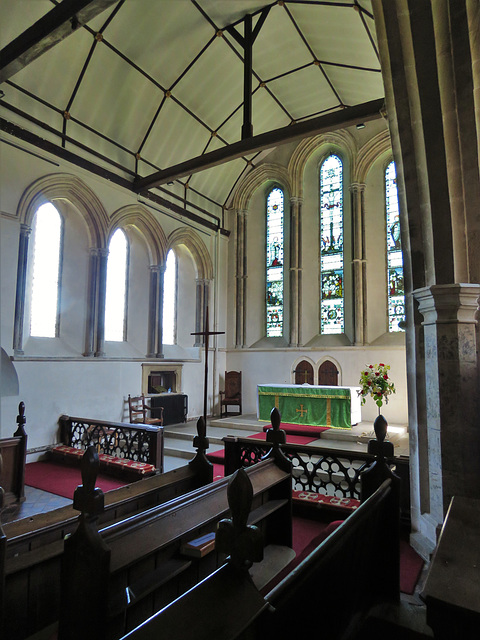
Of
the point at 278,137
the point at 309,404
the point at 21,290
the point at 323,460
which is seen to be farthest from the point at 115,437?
the point at 278,137

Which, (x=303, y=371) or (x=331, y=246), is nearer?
(x=303, y=371)

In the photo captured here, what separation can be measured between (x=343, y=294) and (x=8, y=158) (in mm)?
7247

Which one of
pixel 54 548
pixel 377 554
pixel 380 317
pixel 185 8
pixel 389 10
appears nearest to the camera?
pixel 54 548

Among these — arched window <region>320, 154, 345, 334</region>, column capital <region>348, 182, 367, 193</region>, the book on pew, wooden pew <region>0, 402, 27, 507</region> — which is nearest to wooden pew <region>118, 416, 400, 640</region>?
the book on pew

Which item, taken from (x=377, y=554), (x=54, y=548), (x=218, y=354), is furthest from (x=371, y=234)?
(x=54, y=548)

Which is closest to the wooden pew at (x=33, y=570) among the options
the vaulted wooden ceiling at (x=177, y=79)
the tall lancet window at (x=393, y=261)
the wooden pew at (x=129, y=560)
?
the wooden pew at (x=129, y=560)

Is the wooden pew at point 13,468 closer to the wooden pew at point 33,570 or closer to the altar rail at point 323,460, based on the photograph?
the altar rail at point 323,460

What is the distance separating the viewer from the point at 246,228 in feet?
37.5

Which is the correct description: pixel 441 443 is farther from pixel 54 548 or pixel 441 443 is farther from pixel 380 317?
pixel 380 317

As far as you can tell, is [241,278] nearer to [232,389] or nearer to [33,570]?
[232,389]

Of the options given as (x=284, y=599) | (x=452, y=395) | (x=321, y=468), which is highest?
(x=452, y=395)

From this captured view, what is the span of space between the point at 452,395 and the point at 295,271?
24.8ft

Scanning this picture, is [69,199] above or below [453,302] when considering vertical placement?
above

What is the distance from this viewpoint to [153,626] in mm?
937
